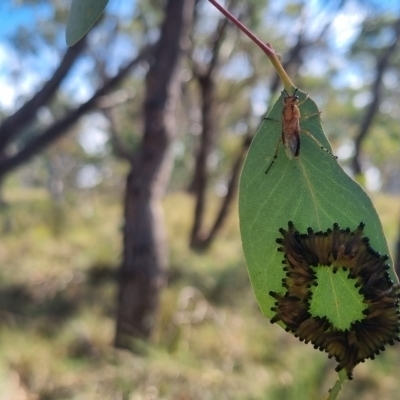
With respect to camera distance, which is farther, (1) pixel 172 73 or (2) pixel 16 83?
(2) pixel 16 83

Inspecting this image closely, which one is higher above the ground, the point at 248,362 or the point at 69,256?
the point at 69,256

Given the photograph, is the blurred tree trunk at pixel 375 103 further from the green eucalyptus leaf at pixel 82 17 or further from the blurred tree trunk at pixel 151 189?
the green eucalyptus leaf at pixel 82 17

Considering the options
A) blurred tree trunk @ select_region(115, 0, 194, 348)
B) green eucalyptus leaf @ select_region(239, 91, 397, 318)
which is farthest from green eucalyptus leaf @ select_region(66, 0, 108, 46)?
blurred tree trunk @ select_region(115, 0, 194, 348)

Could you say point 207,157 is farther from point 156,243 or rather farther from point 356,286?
point 356,286

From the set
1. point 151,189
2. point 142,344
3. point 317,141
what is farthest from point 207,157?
point 317,141

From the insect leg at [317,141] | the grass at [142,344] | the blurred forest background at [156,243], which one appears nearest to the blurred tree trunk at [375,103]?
the blurred forest background at [156,243]

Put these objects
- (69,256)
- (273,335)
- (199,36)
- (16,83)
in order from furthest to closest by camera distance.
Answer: (16,83), (199,36), (69,256), (273,335)

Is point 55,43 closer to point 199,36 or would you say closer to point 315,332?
point 199,36

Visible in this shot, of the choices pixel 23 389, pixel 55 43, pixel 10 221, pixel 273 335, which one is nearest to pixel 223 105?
pixel 55 43
